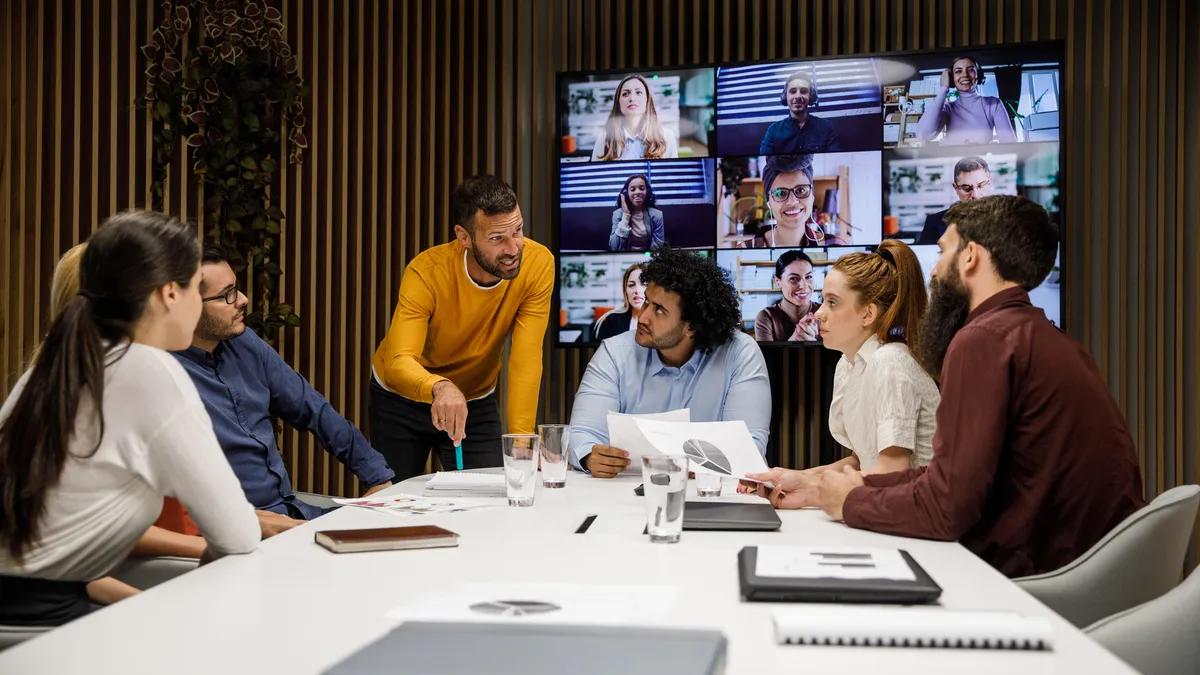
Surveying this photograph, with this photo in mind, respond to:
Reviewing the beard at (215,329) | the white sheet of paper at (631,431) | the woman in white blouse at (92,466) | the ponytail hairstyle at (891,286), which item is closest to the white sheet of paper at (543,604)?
the woman in white blouse at (92,466)

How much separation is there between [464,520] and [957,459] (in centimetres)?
97

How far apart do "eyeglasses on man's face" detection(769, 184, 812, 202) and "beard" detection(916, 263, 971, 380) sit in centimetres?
220

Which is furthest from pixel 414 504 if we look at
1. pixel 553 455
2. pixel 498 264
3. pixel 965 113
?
pixel 965 113

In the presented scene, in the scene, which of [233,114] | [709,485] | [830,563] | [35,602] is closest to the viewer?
[830,563]

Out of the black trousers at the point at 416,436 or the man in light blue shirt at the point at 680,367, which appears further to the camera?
the black trousers at the point at 416,436

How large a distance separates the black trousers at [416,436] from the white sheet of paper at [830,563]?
259 centimetres

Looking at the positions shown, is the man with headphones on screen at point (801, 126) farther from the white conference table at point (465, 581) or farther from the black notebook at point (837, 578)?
the black notebook at point (837, 578)

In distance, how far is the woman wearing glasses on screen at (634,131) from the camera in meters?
4.89

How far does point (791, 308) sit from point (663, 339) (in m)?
1.47

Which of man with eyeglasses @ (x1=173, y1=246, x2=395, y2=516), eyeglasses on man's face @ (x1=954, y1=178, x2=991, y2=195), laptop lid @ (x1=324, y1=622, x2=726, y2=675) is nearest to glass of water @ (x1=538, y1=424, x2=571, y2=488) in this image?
man with eyeglasses @ (x1=173, y1=246, x2=395, y2=516)

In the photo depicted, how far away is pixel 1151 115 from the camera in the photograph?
15.5ft

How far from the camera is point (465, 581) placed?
155cm

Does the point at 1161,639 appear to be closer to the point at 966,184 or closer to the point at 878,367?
the point at 878,367

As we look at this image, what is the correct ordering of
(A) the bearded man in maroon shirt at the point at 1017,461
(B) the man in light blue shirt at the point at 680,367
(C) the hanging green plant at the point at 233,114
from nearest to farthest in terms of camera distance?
1. (A) the bearded man in maroon shirt at the point at 1017,461
2. (B) the man in light blue shirt at the point at 680,367
3. (C) the hanging green plant at the point at 233,114
